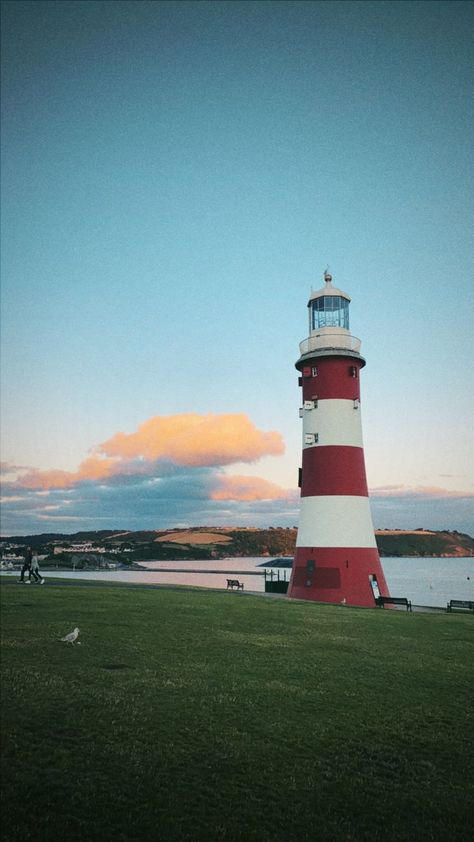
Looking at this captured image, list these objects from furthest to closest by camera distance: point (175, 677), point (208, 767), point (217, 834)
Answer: point (175, 677)
point (208, 767)
point (217, 834)

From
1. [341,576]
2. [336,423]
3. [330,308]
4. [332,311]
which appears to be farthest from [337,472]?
[330,308]

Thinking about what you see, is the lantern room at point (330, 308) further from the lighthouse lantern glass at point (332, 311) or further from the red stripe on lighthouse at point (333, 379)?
the red stripe on lighthouse at point (333, 379)

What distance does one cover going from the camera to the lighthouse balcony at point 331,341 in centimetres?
3516

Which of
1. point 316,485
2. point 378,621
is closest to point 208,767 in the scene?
point 378,621

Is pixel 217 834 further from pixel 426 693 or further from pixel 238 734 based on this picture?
pixel 426 693

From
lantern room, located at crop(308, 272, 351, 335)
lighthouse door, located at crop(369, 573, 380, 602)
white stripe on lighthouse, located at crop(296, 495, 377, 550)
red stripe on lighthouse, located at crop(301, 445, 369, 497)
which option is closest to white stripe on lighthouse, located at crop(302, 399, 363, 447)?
red stripe on lighthouse, located at crop(301, 445, 369, 497)

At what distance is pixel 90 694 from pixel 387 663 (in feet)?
24.8

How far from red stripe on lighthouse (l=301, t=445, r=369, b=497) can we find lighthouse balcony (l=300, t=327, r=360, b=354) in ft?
19.8

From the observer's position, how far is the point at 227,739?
28.9 ft

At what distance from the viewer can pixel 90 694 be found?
10.1 meters

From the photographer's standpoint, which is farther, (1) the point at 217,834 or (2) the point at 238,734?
(2) the point at 238,734

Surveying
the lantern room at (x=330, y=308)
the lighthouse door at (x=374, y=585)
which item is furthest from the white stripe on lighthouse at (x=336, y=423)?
the lighthouse door at (x=374, y=585)

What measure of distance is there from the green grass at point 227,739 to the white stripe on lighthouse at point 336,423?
61.8 ft

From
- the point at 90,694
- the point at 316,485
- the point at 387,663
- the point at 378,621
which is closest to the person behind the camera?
the point at 90,694
